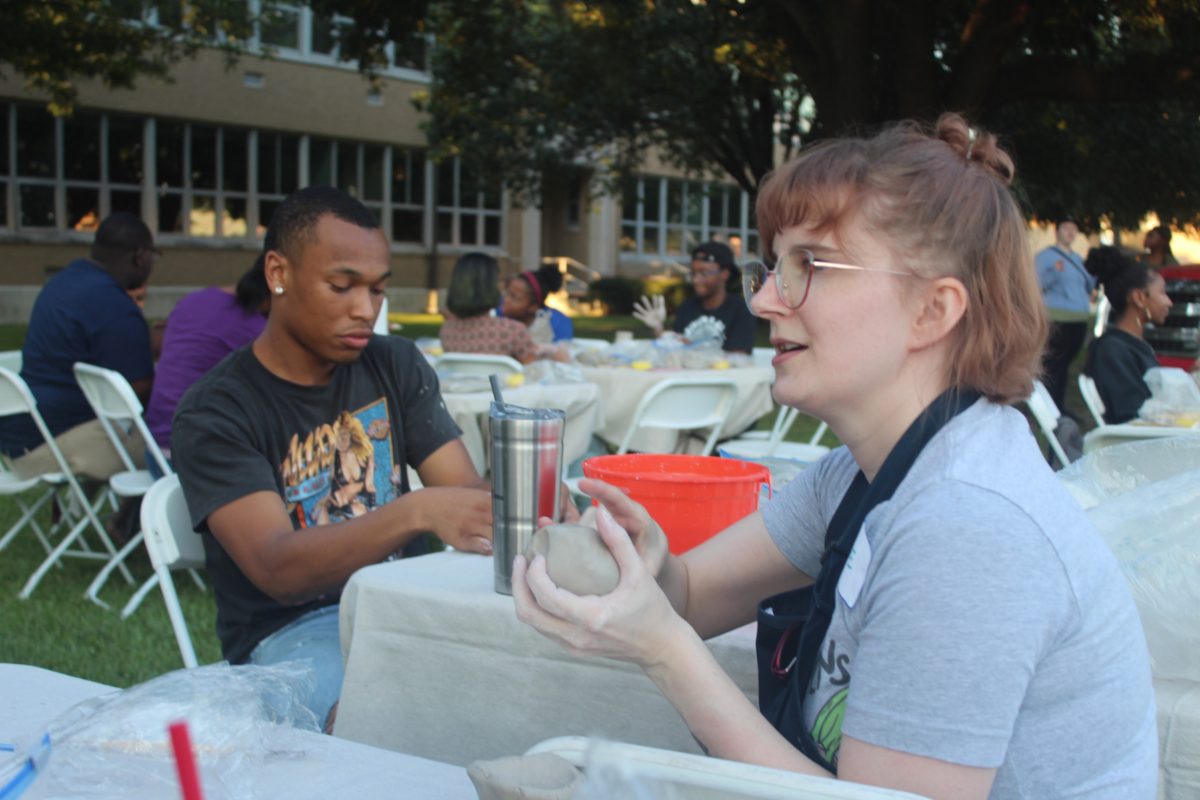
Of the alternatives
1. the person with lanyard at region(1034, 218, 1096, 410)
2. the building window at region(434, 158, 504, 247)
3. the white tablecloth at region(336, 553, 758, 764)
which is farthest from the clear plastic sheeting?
the building window at region(434, 158, 504, 247)

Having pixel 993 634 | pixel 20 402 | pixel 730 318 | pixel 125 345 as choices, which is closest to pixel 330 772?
pixel 993 634

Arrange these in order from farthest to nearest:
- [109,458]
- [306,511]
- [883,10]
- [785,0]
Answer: [883,10], [785,0], [109,458], [306,511]

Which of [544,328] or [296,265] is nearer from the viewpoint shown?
[296,265]

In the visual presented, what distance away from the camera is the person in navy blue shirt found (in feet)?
17.2

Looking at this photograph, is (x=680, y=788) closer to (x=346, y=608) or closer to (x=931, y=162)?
(x=931, y=162)

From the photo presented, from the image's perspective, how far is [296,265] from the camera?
2.71 meters

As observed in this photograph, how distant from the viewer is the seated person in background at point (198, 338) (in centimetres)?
502

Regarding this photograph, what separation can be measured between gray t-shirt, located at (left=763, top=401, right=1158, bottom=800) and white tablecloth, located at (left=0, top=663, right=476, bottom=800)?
0.44 meters

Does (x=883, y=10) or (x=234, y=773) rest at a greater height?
(x=883, y=10)

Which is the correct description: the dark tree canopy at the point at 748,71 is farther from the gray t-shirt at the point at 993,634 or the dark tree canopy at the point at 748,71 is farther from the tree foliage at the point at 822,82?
the gray t-shirt at the point at 993,634

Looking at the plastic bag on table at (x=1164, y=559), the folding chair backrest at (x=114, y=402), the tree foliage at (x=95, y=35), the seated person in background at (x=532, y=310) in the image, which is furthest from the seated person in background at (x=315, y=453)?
the tree foliage at (x=95, y=35)

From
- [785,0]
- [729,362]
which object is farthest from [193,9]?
[729,362]

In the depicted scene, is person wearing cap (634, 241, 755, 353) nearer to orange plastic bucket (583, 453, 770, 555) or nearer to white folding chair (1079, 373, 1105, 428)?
white folding chair (1079, 373, 1105, 428)

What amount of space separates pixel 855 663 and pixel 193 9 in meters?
17.0
